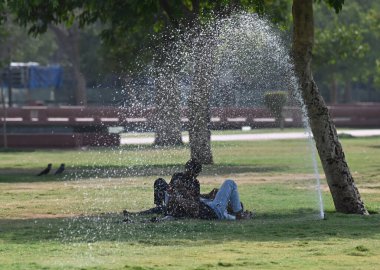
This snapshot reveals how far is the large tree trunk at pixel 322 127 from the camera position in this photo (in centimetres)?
1603

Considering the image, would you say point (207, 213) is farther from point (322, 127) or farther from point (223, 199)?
point (322, 127)

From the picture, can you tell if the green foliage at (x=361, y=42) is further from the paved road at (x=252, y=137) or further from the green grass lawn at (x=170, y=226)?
the green grass lawn at (x=170, y=226)

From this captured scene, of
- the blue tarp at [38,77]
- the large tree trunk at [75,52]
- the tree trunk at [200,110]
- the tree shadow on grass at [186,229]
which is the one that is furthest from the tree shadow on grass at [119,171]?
the large tree trunk at [75,52]

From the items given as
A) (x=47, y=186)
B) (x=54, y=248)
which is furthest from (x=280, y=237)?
(x=47, y=186)

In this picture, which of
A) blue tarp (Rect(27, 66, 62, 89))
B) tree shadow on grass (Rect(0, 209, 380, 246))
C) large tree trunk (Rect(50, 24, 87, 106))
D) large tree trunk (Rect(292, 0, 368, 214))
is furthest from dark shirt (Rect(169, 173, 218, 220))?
large tree trunk (Rect(50, 24, 87, 106))

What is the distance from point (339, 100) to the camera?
78062mm

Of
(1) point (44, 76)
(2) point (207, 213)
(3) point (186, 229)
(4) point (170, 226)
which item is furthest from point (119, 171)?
(1) point (44, 76)

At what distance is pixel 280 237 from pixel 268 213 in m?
3.02

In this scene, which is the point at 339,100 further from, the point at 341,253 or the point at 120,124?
the point at 341,253

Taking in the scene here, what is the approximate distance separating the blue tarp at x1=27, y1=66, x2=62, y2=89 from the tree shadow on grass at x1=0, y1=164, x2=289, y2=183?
31.9m

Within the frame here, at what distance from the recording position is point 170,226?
14.2 meters

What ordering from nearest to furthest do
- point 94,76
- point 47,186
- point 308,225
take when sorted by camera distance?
point 308,225 → point 47,186 → point 94,76

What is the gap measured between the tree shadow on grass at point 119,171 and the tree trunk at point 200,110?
0.41 m

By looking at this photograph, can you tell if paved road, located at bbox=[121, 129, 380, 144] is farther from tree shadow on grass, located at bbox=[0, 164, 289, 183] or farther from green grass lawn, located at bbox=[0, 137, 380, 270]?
green grass lawn, located at bbox=[0, 137, 380, 270]
